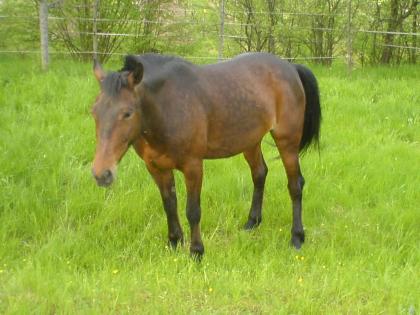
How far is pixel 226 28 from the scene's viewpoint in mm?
12188

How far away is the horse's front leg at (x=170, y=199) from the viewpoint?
4.27 m

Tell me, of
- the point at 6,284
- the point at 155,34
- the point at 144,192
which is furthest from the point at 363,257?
the point at 155,34

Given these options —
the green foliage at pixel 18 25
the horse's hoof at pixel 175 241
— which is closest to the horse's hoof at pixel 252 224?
the horse's hoof at pixel 175 241

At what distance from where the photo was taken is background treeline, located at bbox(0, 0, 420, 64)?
10.9 meters

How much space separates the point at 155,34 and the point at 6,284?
879cm

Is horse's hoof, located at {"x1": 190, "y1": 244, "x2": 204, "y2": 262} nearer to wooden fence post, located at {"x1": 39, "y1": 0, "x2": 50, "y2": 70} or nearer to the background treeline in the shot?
wooden fence post, located at {"x1": 39, "y1": 0, "x2": 50, "y2": 70}

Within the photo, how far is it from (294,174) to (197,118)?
51.7 inches

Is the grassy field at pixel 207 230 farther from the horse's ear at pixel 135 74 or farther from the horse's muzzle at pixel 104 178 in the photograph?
the horse's ear at pixel 135 74

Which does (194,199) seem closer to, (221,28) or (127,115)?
(127,115)

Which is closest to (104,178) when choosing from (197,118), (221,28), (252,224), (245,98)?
(197,118)

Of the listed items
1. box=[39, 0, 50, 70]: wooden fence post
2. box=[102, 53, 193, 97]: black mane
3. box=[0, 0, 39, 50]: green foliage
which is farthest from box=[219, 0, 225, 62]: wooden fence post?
box=[102, 53, 193, 97]: black mane

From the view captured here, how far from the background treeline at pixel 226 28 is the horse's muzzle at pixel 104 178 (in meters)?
8.11

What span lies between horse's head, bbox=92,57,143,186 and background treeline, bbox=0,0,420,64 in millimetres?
7780

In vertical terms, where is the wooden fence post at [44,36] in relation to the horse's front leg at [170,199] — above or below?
above
